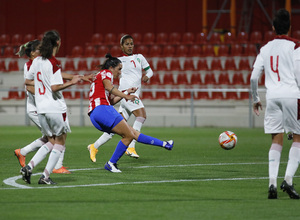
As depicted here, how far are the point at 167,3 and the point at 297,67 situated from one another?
24.8 meters

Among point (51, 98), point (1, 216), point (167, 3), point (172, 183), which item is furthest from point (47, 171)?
point (167, 3)

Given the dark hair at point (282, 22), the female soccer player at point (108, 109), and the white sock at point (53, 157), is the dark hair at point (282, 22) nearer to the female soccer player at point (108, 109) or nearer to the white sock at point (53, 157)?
the female soccer player at point (108, 109)

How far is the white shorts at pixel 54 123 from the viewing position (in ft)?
25.7

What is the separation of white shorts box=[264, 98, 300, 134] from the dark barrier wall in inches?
936

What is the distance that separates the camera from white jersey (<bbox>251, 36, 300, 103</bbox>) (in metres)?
6.82

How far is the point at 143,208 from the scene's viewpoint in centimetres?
624

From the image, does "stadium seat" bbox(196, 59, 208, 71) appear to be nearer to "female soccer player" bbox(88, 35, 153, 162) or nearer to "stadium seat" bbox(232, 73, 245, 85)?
"stadium seat" bbox(232, 73, 245, 85)

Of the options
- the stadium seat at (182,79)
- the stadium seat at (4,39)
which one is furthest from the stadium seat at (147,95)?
the stadium seat at (4,39)

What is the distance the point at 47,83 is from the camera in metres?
7.85

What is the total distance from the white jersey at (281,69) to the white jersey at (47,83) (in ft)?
8.32

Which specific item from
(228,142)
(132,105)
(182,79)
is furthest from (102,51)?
(228,142)

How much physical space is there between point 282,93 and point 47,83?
2.99m

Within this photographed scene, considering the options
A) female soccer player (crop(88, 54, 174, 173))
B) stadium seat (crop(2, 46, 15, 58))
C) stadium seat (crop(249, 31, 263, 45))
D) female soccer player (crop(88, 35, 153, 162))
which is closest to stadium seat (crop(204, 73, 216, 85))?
stadium seat (crop(249, 31, 263, 45))

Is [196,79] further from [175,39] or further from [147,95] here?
[175,39]
